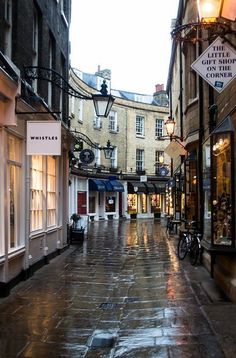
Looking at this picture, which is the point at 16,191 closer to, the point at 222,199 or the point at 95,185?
the point at 222,199

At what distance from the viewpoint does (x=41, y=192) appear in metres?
13.7

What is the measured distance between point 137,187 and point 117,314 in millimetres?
40428

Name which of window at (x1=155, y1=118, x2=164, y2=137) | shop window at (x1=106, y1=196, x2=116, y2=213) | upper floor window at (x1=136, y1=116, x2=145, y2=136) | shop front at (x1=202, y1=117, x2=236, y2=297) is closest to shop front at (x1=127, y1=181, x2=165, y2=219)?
shop window at (x1=106, y1=196, x2=116, y2=213)

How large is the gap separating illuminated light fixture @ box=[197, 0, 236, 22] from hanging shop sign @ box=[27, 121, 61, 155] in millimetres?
3535

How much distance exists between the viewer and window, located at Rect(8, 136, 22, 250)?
10.4 m

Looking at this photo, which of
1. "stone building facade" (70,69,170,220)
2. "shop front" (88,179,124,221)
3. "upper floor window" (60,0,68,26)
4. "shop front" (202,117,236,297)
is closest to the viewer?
"shop front" (202,117,236,297)

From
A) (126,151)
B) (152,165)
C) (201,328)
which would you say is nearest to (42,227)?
(201,328)

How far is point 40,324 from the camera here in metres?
7.29

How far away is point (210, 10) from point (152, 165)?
143 ft

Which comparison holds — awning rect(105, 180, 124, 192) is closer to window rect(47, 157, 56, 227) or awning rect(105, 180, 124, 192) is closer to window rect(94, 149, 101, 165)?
window rect(94, 149, 101, 165)

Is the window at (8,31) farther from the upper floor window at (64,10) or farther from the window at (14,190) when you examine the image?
A: the upper floor window at (64,10)

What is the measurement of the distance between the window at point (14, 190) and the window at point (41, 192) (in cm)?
128

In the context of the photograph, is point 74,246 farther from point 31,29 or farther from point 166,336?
point 166,336

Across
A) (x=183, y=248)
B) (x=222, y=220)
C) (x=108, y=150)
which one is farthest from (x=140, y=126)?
(x=222, y=220)
